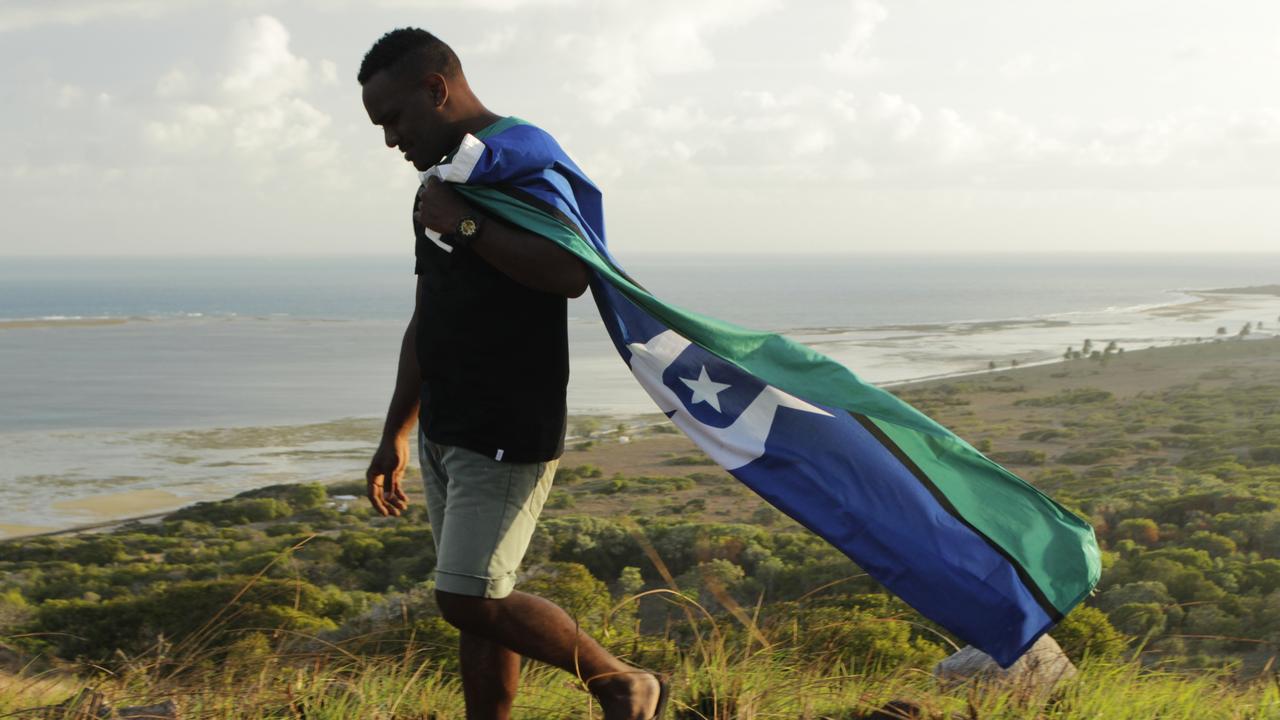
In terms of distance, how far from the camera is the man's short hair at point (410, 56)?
2.76 m

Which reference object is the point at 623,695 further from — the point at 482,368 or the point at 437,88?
the point at 437,88

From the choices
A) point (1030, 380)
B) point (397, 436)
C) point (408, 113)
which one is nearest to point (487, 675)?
point (397, 436)

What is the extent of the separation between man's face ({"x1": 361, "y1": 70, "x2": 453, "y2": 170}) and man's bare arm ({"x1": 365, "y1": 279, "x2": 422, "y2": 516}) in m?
0.39

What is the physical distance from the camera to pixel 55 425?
33.3 meters

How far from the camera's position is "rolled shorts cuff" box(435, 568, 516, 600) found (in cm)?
267

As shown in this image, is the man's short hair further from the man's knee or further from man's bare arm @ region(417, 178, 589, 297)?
the man's knee

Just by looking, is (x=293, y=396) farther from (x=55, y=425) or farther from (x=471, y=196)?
(x=471, y=196)

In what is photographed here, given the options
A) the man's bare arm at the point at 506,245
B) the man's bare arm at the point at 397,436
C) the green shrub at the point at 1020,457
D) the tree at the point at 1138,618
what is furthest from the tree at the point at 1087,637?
the green shrub at the point at 1020,457

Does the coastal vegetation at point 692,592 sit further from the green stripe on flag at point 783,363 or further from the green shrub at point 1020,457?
the green stripe on flag at point 783,363

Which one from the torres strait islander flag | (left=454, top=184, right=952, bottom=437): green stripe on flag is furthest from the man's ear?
(left=454, top=184, right=952, bottom=437): green stripe on flag

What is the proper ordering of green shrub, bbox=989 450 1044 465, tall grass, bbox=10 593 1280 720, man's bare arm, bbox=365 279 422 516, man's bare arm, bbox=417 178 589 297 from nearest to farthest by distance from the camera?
man's bare arm, bbox=417 178 589 297, man's bare arm, bbox=365 279 422 516, tall grass, bbox=10 593 1280 720, green shrub, bbox=989 450 1044 465

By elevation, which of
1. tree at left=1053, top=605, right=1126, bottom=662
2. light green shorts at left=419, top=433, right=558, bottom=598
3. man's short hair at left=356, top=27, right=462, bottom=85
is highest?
man's short hair at left=356, top=27, right=462, bottom=85

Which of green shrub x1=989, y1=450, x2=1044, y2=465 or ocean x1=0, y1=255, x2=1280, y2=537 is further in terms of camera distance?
ocean x1=0, y1=255, x2=1280, y2=537

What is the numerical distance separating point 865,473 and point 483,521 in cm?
97
